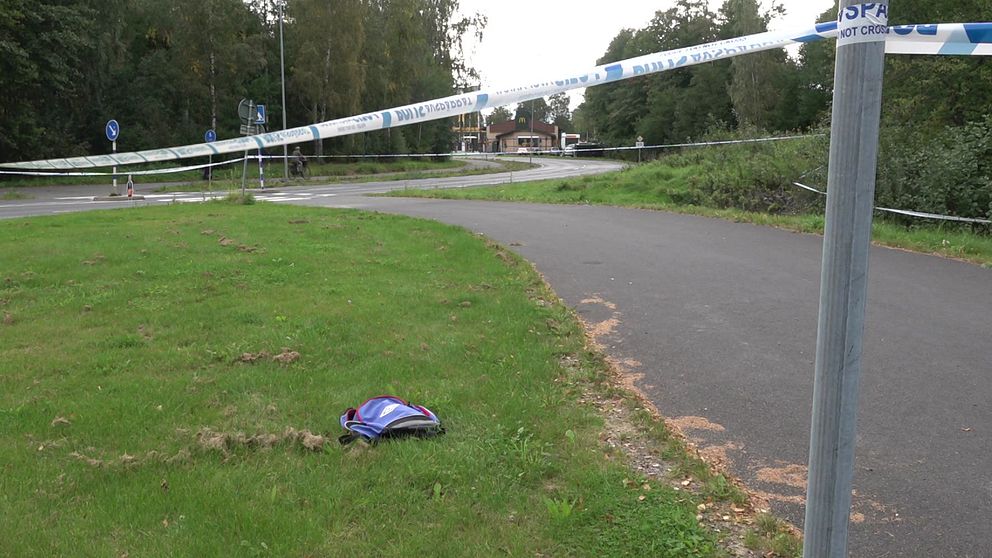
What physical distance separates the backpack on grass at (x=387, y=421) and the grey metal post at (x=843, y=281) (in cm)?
275

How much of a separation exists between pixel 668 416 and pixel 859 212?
3.40 metres

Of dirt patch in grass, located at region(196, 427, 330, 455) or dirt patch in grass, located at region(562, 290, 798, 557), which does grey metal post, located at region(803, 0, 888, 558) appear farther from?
dirt patch in grass, located at region(196, 427, 330, 455)

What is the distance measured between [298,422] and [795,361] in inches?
153

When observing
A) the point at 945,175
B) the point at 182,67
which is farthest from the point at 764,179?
the point at 182,67

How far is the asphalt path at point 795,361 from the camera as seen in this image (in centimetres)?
385

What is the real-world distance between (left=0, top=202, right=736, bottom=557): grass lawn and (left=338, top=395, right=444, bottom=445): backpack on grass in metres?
0.10

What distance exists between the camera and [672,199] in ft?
74.3

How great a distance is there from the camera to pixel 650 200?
23.0 metres

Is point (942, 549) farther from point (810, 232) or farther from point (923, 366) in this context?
point (810, 232)

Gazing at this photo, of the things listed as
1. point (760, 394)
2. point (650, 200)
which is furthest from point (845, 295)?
point (650, 200)

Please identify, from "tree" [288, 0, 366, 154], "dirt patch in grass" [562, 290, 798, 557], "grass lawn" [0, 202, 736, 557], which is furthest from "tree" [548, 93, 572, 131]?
"dirt patch in grass" [562, 290, 798, 557]

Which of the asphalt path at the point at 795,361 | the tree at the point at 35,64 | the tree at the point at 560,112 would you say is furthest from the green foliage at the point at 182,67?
the tree at the point at 560,112

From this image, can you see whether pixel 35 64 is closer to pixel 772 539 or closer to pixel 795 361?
pixel 795 361

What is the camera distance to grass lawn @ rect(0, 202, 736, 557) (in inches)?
135
